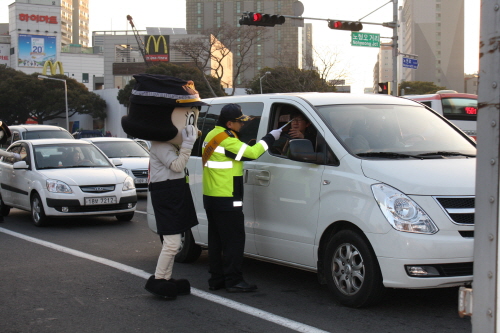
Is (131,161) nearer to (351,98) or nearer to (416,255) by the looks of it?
(351,98)

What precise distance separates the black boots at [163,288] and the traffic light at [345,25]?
18.3 metres

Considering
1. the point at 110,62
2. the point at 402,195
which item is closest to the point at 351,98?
the point at 402,195

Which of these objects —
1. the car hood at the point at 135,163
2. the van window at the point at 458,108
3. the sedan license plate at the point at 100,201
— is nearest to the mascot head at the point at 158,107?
the sedan license plate at the point at 100,201

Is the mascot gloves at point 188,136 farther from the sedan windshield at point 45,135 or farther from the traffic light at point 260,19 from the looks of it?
the traffic light at point 260,19

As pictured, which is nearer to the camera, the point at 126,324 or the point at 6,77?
the point at 126,324

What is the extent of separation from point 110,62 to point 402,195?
9995 cm

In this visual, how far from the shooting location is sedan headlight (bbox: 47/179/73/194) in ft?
36.4

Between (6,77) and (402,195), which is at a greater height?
(6,77)

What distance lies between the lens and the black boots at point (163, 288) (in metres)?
5.74

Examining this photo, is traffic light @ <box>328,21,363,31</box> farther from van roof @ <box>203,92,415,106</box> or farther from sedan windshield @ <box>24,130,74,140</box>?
van roof @ <box>203,92,415,106</box>

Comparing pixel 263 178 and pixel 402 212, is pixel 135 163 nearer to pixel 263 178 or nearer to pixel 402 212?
pixel 263 178

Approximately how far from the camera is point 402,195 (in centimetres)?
495

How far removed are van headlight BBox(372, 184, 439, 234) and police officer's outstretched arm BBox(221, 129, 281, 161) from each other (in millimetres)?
1258

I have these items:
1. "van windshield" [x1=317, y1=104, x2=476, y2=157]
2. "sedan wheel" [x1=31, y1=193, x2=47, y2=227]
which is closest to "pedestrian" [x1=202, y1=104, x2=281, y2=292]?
"van windshield" [x1=317, y1=104, x2=476, y2=157]
